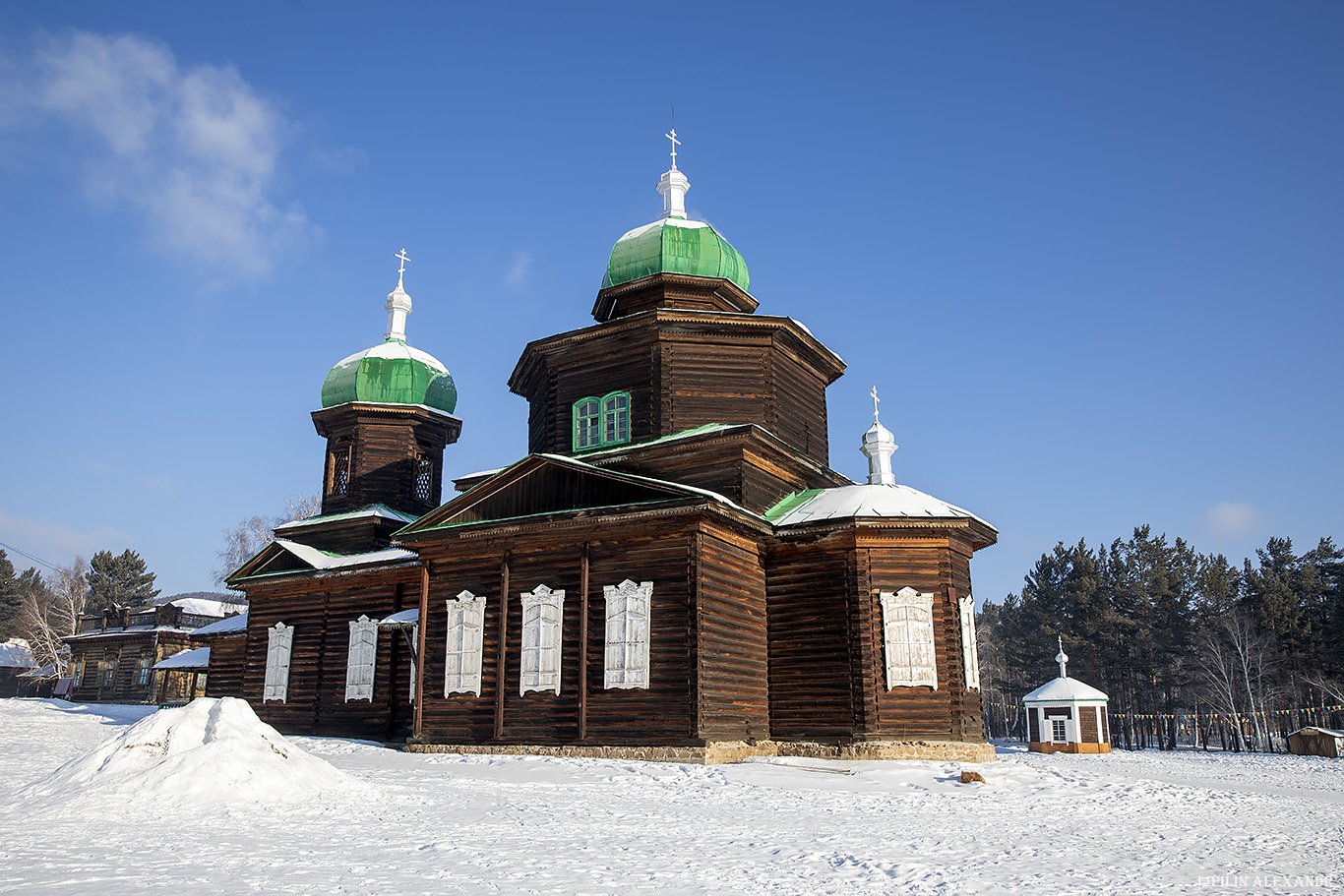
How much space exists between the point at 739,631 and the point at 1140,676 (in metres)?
42.0

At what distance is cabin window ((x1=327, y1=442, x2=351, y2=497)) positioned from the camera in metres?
27.2

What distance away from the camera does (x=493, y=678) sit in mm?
17750

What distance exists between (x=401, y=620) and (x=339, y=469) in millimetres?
8445

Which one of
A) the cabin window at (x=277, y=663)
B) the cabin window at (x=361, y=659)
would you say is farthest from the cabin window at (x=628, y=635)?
the cabin window at (x=277, y=663)

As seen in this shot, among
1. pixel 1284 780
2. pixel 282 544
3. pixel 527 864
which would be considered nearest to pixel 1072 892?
pixel 527 864

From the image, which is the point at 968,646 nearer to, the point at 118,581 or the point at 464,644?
the point at 464,644

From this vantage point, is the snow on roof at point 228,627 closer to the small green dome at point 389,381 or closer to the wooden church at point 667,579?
the wooden church at point 667,579

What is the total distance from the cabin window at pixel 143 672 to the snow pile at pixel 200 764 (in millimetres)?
37733

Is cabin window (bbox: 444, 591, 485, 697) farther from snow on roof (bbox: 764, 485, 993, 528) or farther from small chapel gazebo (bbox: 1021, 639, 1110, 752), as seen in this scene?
small chapel gazebo (bbox: 1021, 639, 1110, 752)

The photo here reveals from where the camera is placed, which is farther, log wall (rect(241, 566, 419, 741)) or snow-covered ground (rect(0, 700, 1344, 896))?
log wall (rect(241, 566, 419, 741))

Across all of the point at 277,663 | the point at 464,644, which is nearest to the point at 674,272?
the point at 464,644

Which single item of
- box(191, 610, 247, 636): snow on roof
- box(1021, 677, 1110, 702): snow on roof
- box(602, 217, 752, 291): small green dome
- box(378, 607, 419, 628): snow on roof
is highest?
box(602, 217, 752, 291): small green dome

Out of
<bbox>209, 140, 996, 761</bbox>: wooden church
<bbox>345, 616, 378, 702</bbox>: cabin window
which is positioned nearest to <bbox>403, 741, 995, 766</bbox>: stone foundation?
<bbox>209, 140, 996, 761</bbox>: wooden church

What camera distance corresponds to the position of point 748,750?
16672mm
